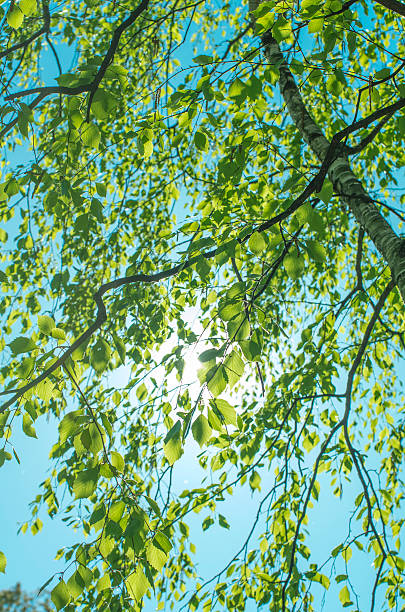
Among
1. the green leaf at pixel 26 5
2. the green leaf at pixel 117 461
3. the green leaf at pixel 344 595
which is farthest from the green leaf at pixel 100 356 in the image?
the green leaf at pixel 344 595

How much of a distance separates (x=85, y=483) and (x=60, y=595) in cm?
38

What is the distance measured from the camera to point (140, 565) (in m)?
1.38

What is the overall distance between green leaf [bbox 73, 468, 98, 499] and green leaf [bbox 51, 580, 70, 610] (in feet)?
1.07

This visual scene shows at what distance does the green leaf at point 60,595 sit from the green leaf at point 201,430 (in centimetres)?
70

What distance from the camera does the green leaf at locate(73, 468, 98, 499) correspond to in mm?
1269

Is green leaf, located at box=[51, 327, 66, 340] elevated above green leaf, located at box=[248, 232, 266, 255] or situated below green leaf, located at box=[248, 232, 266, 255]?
below

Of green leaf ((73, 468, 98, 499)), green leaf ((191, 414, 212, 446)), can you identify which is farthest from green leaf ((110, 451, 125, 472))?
green leaf ((191, 414, 212, 446))

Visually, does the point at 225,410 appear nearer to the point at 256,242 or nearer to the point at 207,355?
the point at 207,355

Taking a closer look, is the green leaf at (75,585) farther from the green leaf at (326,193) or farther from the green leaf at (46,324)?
the green leaf at (326,193)

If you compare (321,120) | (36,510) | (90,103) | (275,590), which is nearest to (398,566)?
(275,590)

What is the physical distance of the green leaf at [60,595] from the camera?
4.31ft

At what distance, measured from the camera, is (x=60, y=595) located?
1321mm

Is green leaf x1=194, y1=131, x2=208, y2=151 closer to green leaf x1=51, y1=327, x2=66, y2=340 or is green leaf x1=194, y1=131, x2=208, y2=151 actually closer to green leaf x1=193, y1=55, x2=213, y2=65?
green leaf x1=193, y1=55, x2=213, y2=65

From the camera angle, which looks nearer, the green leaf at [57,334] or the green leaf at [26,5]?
the green leaf at [57,334]
